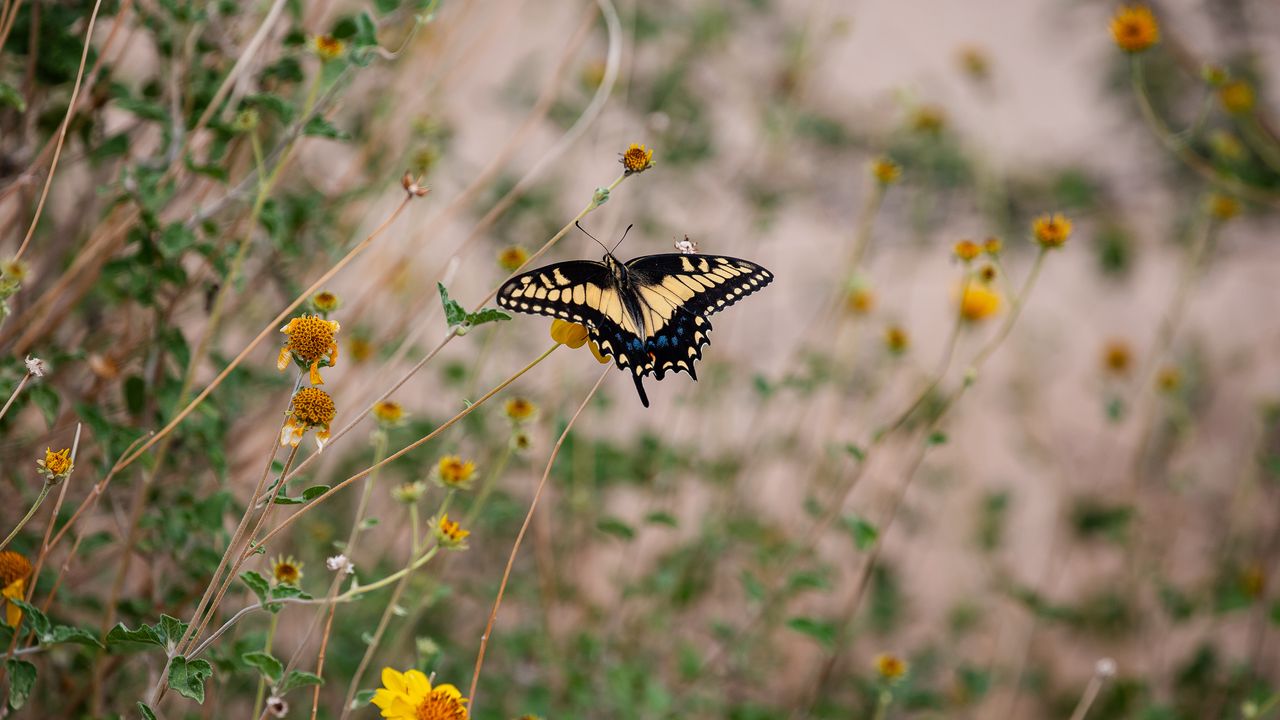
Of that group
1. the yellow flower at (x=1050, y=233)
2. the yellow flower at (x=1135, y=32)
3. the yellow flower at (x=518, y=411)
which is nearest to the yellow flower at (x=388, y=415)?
the yellow flower at (x=518, y=411)

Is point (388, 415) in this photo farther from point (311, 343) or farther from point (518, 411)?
point (311, 343)

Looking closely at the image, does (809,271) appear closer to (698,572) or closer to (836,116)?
(836,116)

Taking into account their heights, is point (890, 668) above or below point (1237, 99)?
below

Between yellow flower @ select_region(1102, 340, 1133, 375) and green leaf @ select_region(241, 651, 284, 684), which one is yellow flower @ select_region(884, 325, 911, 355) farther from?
green leaf @ select_region(241, 651, 284, 684)

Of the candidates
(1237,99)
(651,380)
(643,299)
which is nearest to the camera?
(643,299)

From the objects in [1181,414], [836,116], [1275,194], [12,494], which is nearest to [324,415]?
[12,494]

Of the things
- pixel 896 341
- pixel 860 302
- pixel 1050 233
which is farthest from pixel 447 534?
pixel 860 302
